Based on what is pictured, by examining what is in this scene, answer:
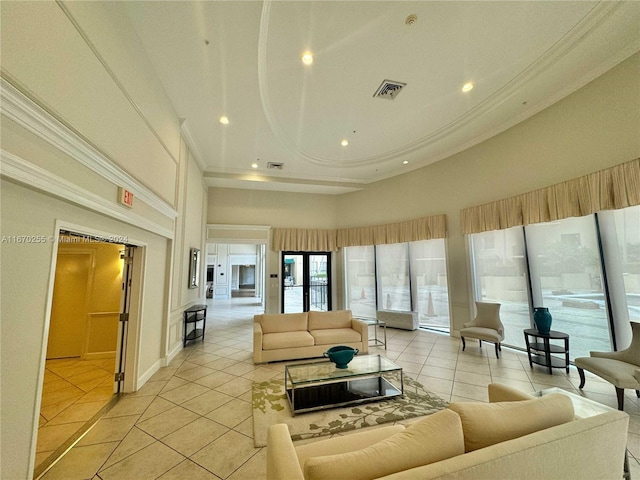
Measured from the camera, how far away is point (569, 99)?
364 cm

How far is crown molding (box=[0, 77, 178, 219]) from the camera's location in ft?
4.74

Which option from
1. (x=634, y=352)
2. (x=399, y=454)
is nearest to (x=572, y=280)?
(x=634, y=352)

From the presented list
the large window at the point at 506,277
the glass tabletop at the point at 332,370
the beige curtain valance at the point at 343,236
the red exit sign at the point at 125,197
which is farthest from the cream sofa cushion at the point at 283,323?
the large window at the point at 506,277

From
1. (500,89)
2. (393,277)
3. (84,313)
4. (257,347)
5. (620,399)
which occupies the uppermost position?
(500,89)

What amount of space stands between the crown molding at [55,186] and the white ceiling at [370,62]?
Result: 6.61 feet

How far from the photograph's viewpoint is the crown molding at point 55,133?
1443 mm

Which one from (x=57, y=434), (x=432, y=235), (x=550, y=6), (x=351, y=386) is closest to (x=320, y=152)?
(x=432, y=235)

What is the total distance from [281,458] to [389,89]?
433 cm

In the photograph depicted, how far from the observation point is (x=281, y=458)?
1.26 m

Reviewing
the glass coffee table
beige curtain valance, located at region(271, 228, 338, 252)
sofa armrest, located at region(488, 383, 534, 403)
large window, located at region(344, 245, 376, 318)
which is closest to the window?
large window, located at region(344, 245, 376, 318)

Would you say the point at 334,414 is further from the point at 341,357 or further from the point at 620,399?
the point at 620,399

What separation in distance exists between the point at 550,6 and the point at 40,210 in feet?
15.9

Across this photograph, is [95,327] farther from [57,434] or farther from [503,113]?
[503,113]

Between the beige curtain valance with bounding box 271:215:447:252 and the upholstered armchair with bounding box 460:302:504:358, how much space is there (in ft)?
6.69
